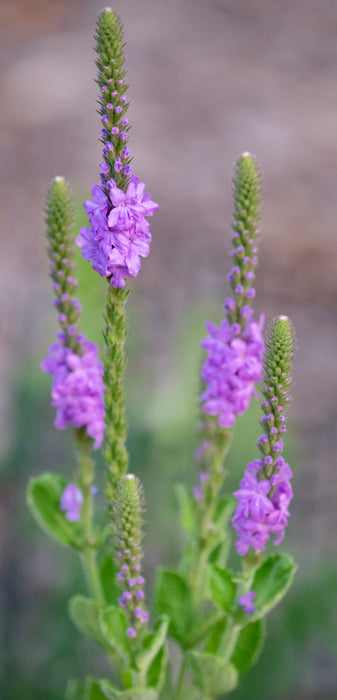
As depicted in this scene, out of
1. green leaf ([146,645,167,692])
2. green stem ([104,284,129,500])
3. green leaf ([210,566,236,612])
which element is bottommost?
green leaf ([146,645,167,692])

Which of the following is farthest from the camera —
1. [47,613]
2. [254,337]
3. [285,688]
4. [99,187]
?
[47,613]

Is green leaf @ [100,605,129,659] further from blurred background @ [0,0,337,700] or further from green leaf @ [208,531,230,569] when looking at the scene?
blurred background @ [0,0,337,700]

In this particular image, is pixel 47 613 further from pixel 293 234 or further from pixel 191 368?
pixel 293 234

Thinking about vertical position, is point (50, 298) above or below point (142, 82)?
below

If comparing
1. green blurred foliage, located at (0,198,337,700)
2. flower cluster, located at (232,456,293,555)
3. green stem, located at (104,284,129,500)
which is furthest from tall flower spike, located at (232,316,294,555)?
green blurred foliage, located at (0,198,337,700)

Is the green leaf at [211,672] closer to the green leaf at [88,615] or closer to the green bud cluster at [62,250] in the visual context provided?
the green leaf at [88,615]

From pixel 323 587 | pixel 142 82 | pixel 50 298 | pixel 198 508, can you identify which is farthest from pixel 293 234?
pixel 198 508
